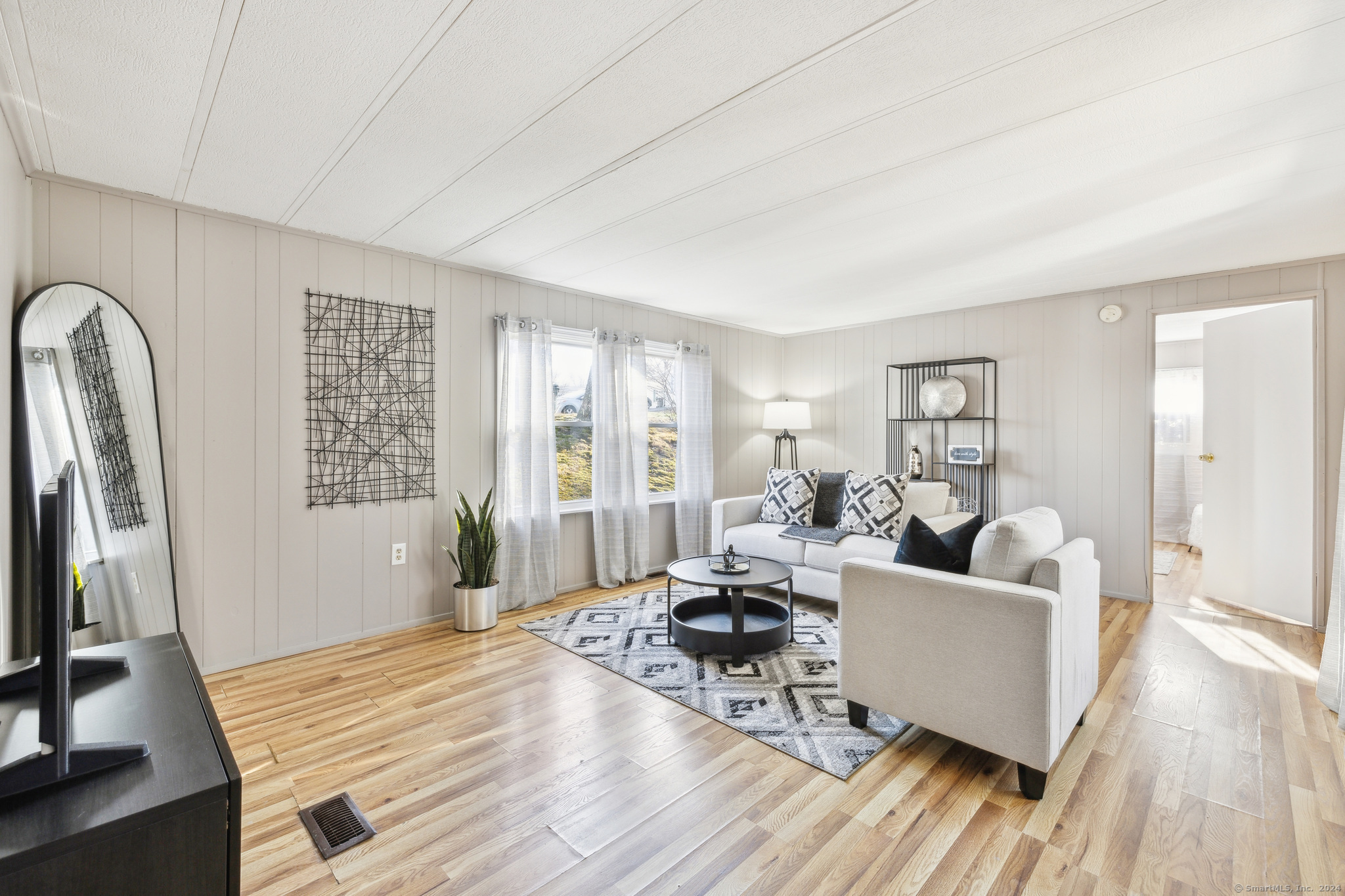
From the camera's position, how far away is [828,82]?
1800mm

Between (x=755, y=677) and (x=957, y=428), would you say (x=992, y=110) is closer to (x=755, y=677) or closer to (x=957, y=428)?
(x=755, y=677)

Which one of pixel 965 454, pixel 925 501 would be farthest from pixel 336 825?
pixel 965 454

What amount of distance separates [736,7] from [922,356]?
4189 mm

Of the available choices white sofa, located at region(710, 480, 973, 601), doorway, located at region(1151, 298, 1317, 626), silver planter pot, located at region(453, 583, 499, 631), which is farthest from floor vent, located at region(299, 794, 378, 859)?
doorway, located at region(1151, 298, 1317, 626)

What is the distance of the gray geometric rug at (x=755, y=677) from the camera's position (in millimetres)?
2287

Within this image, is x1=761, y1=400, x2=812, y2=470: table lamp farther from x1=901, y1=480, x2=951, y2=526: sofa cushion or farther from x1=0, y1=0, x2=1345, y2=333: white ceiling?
x1=0, y1=0, x2=1345, y2=333: white ceiling

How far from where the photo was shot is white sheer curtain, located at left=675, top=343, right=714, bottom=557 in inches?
201

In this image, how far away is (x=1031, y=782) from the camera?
1.92m

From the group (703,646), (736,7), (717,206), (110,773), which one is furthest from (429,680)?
(736,7)

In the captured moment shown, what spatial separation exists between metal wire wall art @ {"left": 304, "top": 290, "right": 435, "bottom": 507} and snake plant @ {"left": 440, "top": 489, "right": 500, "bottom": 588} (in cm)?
32

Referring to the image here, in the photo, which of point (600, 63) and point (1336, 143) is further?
point (1336, 143)

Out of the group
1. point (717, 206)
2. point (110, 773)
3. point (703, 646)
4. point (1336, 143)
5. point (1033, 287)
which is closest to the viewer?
point (110, 773)

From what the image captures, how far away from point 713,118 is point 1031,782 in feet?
7.98

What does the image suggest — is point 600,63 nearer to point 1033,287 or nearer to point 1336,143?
point 1336,143
